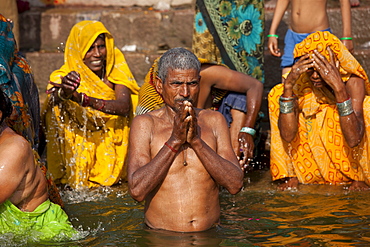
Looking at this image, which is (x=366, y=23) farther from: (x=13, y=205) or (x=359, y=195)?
(x=13, y=205)

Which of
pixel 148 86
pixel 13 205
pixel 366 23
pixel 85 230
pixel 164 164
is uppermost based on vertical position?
pixel 366 23

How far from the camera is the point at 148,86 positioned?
6.31 m

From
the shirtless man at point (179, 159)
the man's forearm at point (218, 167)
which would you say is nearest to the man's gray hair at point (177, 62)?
the shirtless man at point (179, 159)

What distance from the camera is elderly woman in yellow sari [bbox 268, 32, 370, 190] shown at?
6348mm

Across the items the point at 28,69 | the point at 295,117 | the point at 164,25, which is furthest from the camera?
the point at 164,25

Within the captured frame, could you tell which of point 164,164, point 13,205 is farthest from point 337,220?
point 13,205

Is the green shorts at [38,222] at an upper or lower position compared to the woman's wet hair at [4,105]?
lower

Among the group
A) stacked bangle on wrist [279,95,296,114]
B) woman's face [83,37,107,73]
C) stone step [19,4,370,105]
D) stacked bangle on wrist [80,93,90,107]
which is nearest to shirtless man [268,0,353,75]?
stacked bangle on wrist [279,95,296,114]

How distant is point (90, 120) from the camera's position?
7.33m

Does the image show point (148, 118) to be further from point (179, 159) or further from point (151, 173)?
point (151, 173)

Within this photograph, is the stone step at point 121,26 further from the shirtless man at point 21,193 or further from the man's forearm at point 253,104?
the shirtless man at point 21,193

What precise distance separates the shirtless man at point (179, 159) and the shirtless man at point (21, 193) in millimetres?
663

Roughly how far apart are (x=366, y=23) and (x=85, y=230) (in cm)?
509

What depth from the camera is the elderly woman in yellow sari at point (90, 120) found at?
722 cm
